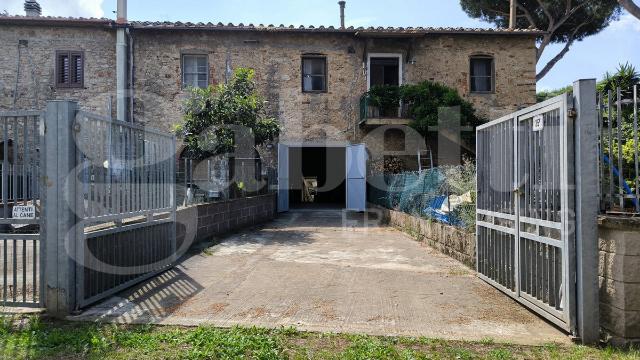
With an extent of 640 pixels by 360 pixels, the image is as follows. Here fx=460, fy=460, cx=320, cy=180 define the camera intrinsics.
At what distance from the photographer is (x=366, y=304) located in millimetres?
5016

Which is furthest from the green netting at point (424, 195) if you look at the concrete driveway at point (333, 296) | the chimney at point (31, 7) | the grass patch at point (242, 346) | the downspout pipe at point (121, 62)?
the chimney at point (31, 7)

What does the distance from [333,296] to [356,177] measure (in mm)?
10732

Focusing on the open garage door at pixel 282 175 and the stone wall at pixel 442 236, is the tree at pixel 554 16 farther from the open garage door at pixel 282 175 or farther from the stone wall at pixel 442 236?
the stone wall at pixel 442 236

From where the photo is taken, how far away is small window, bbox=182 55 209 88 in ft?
54.6

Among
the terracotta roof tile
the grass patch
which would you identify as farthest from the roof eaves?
the grass patch

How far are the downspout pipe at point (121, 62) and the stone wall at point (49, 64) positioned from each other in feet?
1.12

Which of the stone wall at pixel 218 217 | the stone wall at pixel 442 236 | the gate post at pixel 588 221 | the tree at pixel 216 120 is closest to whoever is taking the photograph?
the gate post at pixel 588 221

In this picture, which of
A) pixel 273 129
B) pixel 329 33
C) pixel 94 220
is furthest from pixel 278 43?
pixel 94 220

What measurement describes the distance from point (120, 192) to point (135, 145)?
0.70m

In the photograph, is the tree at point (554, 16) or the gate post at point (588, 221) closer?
the gate post at point (588, 221)

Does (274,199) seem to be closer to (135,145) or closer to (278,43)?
(278,43)

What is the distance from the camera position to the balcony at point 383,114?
53.0 ft

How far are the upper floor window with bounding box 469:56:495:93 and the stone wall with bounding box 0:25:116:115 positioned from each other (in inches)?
517

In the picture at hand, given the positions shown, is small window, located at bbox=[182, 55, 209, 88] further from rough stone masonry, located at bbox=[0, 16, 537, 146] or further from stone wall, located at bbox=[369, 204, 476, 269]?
stone wall, located at bbox=[369, 204, 476, 269]
